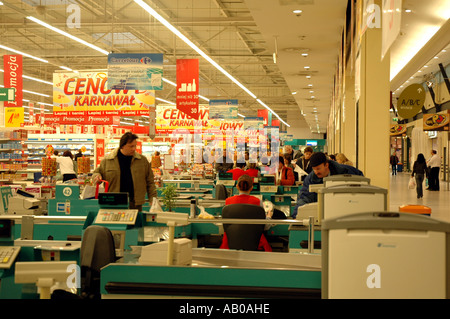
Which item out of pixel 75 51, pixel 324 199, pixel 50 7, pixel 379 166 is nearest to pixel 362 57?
pixel 379 166

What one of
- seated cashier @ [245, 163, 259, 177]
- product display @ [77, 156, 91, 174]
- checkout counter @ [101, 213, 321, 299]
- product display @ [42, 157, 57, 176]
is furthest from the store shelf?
checkout counter @ [101, 213, 321, 299]

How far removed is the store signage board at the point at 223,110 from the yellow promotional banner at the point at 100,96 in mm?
7959

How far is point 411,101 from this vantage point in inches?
548

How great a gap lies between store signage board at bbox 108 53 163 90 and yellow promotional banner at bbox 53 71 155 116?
199 cm

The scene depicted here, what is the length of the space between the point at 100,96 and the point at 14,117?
5.69m

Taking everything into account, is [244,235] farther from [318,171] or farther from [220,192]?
[220,192]

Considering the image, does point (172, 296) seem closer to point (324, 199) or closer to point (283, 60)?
point (324, 199)

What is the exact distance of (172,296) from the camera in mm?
3182

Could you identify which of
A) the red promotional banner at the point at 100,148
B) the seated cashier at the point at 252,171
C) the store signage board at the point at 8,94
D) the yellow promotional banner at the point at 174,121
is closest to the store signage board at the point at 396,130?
the yellow promotional banner at the point at 174,121

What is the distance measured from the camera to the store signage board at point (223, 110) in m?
24.1

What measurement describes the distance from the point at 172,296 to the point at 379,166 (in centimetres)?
489

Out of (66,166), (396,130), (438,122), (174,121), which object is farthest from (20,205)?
(396,130)

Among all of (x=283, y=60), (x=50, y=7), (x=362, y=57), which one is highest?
(x=50, y=7)

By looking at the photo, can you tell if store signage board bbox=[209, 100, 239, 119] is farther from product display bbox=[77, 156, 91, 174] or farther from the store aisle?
product display bbox=[77, 156, 91, 174]
